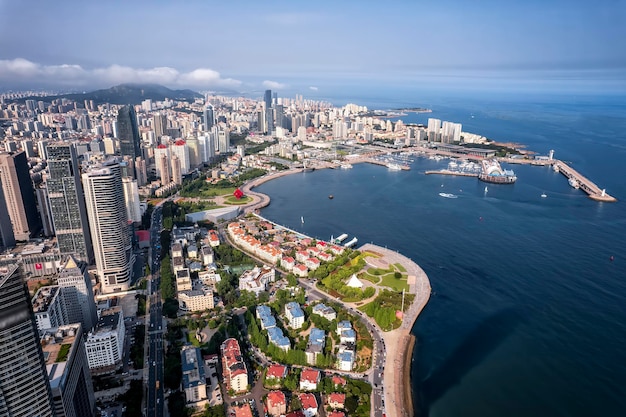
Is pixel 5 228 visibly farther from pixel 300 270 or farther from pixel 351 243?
pixel 351 243

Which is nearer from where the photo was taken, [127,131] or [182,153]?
[127,131]

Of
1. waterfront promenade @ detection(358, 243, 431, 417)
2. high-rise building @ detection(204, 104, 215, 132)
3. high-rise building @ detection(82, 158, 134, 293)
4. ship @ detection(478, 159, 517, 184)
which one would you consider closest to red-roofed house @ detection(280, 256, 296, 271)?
waterfront promenade @ detection(358, 243, 431, 417)

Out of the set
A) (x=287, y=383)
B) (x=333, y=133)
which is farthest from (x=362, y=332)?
(x=333, y=133)

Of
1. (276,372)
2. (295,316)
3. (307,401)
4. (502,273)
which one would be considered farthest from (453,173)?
(307,401)

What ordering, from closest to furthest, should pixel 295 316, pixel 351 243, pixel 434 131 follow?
pixel 295 316 < pixel 351 243 < pixel 434 131

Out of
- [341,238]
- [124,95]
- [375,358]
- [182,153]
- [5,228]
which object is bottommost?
[375,358]

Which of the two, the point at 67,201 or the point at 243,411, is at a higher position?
the point at 67,201

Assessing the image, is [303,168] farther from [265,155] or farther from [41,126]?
[41,126]

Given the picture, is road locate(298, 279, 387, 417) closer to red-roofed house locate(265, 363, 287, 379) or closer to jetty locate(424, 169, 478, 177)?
red-roofed house locate(265, 363, 287, 379)

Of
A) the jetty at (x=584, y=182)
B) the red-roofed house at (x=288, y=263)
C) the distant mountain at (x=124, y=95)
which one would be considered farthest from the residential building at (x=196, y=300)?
the distant mountain at (x=124, y=95)
